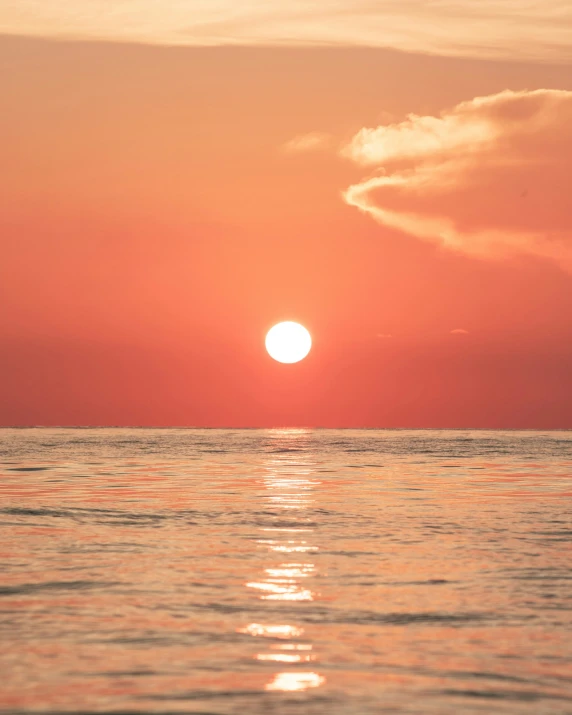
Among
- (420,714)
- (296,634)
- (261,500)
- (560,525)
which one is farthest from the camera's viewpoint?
(261,500)

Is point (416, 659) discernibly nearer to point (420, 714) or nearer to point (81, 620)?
point (420, 714)

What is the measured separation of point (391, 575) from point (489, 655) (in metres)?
5.47

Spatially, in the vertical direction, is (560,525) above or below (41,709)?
above

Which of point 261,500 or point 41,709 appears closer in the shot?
point 41,709

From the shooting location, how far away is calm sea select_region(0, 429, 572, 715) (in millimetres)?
10750

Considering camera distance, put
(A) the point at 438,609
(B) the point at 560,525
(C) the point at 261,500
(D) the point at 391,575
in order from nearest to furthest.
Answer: (A) the point at 438,609, (D) the point at 391,575, (B) the point at 560,525, (C) the point at 261,500

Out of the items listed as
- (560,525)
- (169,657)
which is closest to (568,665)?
(169,657)

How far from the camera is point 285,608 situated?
587 inches

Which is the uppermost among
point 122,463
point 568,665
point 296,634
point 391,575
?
point 122,463

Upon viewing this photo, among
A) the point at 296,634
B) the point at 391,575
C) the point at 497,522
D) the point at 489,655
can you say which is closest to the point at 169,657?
the point at 296,634

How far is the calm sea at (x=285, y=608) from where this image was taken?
10750 mm

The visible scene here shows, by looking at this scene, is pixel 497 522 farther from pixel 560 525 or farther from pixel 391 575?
pixel 391 575

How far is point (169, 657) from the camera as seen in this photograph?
12.1m

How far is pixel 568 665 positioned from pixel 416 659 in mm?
1667
